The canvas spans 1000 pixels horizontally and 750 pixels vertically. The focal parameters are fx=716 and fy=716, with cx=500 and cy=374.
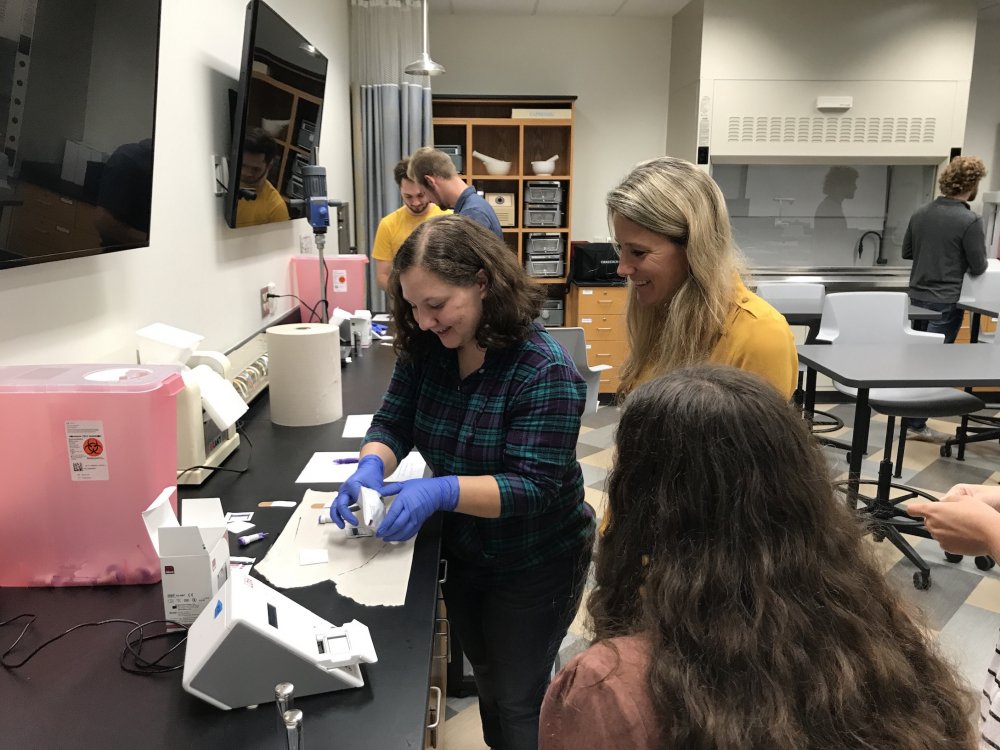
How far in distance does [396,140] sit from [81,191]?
12.3 feet

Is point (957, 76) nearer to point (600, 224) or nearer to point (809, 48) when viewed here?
point (809, 48)

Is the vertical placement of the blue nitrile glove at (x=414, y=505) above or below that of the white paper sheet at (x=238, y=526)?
above

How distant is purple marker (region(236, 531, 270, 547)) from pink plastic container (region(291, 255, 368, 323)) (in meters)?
2.07

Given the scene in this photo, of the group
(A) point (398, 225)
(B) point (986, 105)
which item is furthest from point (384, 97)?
(B) point (986, 105)

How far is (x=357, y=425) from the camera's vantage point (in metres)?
2.01

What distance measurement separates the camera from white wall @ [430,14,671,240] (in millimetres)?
5445

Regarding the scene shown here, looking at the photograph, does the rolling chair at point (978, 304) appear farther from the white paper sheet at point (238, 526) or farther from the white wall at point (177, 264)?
the white paper sheet at point (238, 526)

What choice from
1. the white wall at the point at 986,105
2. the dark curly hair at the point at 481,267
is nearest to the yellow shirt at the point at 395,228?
the dark curly hair at the point at 481,267

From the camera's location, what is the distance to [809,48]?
4891 millimetres

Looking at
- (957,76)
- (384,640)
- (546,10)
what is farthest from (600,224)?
(384,640)

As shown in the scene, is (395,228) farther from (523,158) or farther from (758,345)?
(758,345)

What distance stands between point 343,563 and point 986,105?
260 inches

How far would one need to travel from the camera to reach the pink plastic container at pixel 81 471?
1093mm

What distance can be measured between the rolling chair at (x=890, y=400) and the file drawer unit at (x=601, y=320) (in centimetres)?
154
